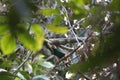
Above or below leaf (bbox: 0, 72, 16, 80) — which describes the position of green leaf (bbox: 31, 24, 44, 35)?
above

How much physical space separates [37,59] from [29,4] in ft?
5.00

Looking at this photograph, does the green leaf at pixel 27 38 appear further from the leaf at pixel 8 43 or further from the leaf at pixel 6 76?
the leaf at pixel 6 76

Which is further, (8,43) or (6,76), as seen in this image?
(6,76)

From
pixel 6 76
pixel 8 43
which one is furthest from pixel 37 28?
pixel 6 76

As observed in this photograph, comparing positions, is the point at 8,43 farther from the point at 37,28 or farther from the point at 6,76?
the point at 6,76

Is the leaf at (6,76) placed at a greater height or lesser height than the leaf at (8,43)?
lesser

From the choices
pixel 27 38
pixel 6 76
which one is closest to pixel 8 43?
pixel 27 38

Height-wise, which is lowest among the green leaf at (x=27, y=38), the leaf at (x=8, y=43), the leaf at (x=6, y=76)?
the leaf at (x=6, y=76)

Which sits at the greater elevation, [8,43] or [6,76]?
[8,43]

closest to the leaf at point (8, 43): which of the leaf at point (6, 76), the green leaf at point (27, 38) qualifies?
the green leaf at point (27, 38)

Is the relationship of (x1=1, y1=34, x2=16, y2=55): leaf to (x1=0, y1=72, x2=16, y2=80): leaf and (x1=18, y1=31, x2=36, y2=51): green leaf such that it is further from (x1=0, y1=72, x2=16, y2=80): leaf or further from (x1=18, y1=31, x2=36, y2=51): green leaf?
(x1=0, y1=72, x2=16, y2=80): leaf

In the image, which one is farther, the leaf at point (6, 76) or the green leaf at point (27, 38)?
the leaf at point (6, 76)

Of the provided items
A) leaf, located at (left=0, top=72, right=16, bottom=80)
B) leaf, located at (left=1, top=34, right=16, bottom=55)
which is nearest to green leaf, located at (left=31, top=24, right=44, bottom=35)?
leaf, located at (left=1, top=34, right=16, bottom=55)

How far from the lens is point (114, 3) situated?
2.30 feet
